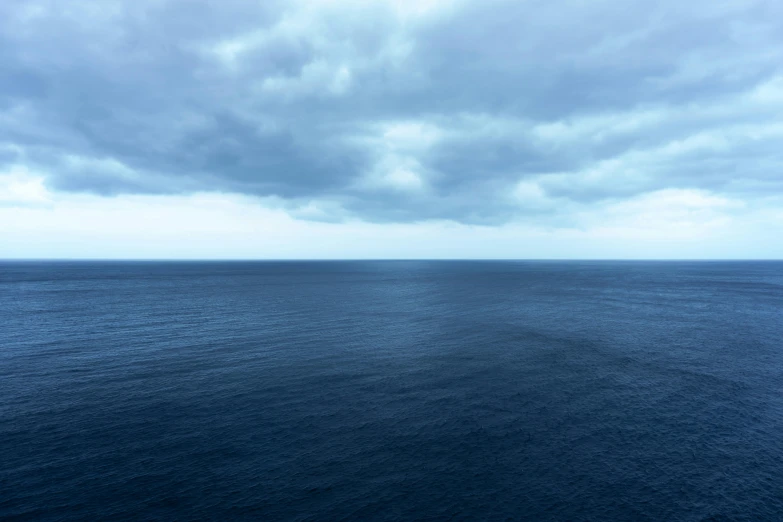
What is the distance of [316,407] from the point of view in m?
47.8

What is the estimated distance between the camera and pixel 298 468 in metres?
35.6

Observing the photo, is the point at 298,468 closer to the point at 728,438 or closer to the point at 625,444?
the point at 625,444

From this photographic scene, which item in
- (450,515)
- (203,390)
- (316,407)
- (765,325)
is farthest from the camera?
(765,325)

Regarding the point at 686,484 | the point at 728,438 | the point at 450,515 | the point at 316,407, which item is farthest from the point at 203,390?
the point at 728,438

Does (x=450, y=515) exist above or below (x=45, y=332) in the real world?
below

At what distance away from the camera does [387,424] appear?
43.8 metres

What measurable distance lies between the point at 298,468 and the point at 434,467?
12748 millimetres

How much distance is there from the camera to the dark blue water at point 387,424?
3166 centimetres

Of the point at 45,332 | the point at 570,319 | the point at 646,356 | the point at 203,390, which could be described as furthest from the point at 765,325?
the point at 45,332

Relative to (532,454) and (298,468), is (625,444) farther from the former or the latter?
(298,468)

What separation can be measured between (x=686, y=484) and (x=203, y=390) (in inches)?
2174

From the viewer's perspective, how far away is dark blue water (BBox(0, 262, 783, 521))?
31.7 m

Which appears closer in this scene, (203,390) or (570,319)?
(203,390)

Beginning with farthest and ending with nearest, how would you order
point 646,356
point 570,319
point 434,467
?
point 570,319 < point 646,356 < point 434,467
